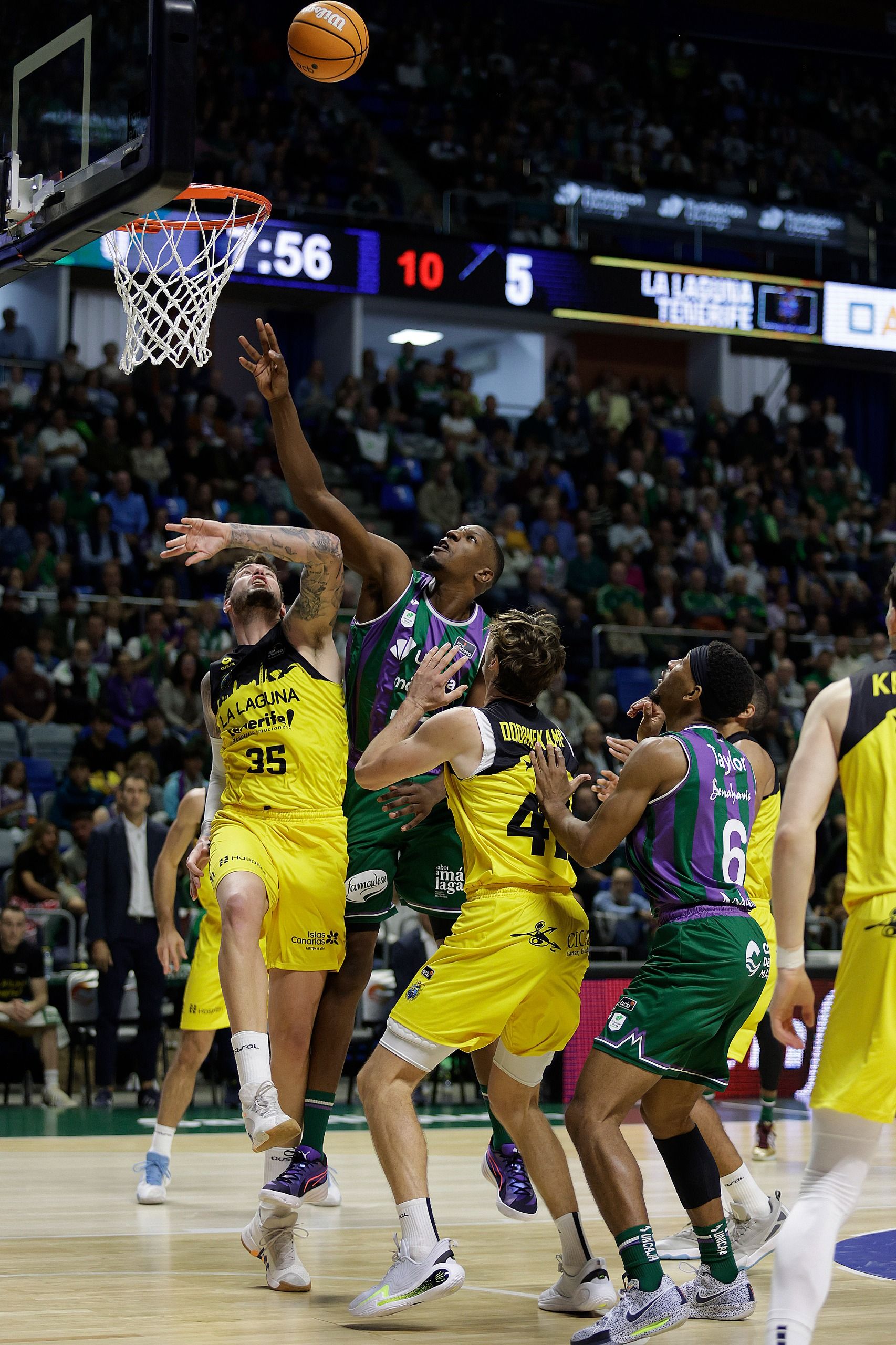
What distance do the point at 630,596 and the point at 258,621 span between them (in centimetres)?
1154

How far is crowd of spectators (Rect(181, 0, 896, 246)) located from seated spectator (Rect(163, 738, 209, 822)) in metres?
5.75

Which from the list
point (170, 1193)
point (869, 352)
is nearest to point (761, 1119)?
point (170, 1193)

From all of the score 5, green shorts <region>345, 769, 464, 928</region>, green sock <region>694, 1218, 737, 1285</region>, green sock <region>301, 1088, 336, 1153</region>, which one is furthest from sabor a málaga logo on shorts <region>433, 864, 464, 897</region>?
the score 5

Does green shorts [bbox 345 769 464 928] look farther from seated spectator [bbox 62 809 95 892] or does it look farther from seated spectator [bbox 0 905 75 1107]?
seated spectator [bbox 62 809 95 892]

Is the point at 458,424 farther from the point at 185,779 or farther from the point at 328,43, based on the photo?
the point at 328,43

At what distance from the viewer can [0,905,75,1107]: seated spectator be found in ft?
34.7

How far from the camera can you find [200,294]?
751 cm

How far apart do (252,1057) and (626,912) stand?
7862 millimetres

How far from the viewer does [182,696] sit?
1377 centimetres

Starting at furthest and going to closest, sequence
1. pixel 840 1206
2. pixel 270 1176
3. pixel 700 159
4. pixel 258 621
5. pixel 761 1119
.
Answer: pixel 700 159 → pixel 761 1119 → pixel 258 621 → pixel 270 1176 → pixel 840 1206

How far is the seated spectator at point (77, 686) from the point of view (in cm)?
1355

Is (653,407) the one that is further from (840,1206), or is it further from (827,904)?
(840,1206)

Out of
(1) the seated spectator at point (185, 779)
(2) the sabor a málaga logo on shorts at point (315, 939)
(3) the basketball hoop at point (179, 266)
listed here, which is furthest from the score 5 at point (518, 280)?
(2) the sabor a málaga logo on shorts at point (315, 939)

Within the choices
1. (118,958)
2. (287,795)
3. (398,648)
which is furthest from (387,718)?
(118,958)
